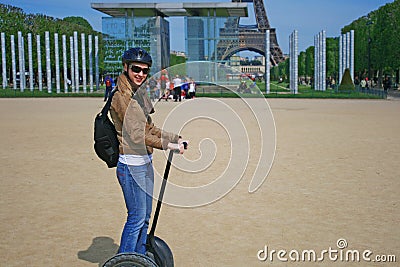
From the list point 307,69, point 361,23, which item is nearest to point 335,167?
point 361,23

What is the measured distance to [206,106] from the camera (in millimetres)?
4941

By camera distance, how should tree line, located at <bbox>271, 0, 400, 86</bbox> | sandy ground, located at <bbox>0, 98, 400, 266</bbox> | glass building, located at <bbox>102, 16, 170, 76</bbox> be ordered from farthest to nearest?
tree line, located at <bbox>271, 0, 400, 86</bbox> → glass building, located at <bbox>102, 16, 170, 76</bbox> → sandy ground, located at <bbox>0, 98, 400, 266</bbox>

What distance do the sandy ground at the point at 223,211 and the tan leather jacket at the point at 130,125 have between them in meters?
1.50

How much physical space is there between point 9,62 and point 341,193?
52.4 meters

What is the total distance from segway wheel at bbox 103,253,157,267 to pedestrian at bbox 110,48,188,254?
0.20 metres

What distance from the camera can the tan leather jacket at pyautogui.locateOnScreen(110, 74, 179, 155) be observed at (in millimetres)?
3699

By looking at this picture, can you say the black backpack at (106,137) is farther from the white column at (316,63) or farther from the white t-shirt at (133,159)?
the white column at (316,63)

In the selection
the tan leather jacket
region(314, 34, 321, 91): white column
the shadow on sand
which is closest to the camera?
the tan leather jacket

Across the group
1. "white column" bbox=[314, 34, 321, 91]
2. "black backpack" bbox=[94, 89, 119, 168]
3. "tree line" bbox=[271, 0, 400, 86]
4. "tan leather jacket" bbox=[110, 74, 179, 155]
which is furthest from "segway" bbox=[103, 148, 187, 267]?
"tree line" bbox=[271, 0, 400, 86]

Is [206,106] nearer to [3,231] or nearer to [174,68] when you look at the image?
[174,68]

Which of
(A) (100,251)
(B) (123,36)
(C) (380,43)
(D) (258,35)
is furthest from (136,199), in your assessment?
(D) (258,35)

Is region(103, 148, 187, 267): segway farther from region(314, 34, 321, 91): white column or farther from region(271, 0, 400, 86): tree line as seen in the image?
region(271, 0, 400, 86): tree line

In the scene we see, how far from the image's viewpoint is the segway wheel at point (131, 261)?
381 cm

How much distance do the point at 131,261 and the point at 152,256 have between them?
0.38 meters
